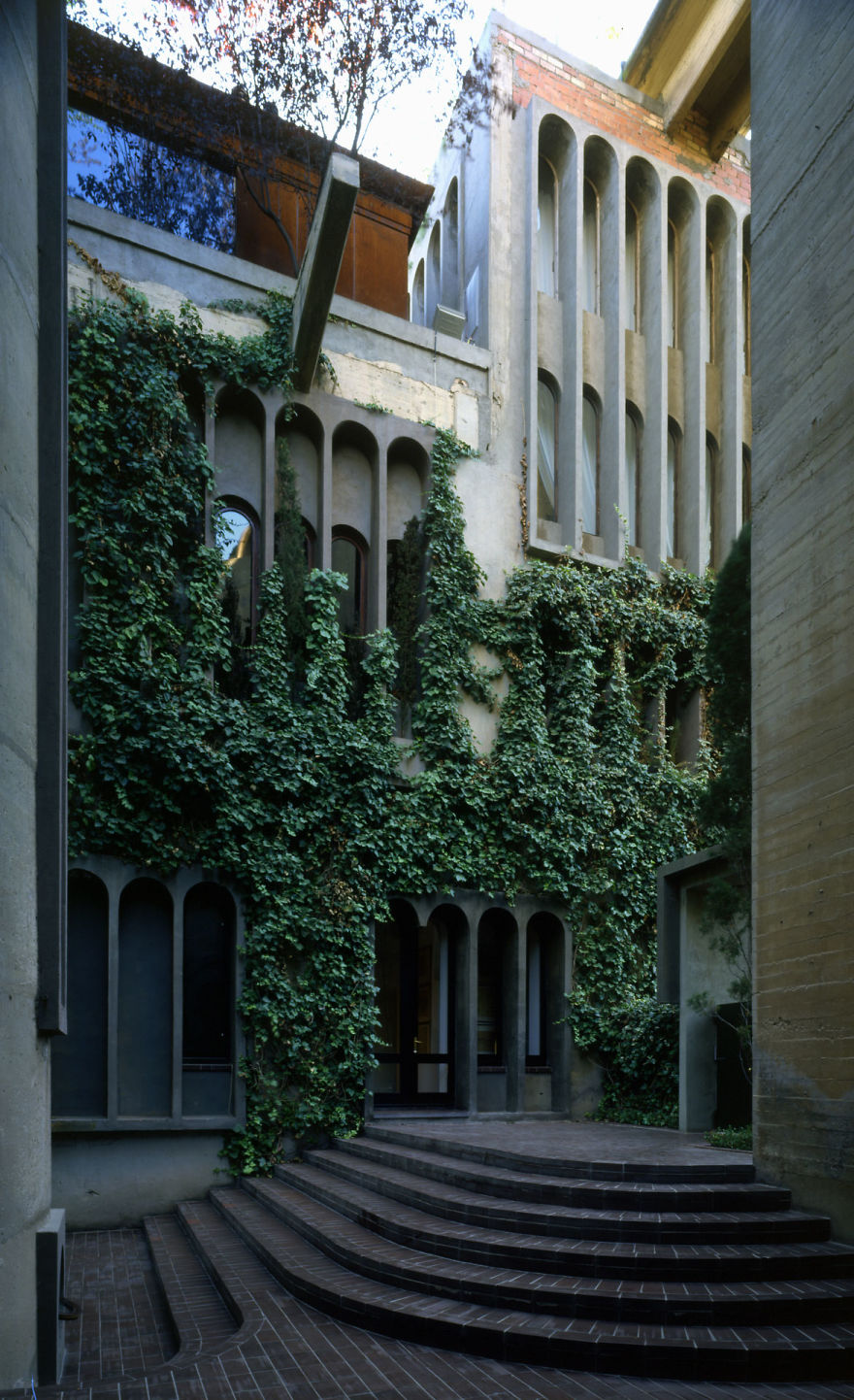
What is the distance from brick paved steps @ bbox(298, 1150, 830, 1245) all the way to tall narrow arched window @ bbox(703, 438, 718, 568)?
10798 millimetres

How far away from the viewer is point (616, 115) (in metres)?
16.3

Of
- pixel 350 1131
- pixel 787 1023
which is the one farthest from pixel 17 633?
pixel 350 1131

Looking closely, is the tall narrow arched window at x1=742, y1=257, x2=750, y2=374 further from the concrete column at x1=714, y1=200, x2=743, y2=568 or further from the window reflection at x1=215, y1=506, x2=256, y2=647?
the window reflection at x1=215, y1=506, x2=256, y2=647

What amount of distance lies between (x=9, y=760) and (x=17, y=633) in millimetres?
685

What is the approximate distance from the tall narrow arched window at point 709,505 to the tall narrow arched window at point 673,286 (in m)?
1.74

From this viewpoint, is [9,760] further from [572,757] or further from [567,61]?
[567,61]

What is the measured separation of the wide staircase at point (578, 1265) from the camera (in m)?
→ 5.62

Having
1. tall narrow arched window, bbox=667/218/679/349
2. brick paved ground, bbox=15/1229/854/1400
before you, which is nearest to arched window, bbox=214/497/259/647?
brick paved ground, bbox=15/1229/854/1400

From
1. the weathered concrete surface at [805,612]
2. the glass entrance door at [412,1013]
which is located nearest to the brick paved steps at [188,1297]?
the glass entrance door at [412,1013]

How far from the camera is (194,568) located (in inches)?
475

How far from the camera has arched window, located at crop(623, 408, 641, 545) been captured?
16109mm

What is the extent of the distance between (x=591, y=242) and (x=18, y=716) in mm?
13777

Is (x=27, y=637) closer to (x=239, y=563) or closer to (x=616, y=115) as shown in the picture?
(x=239, y=563)

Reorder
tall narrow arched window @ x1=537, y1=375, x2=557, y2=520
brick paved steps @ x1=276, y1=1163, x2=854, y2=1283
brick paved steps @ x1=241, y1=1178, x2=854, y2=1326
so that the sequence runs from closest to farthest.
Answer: brick paved steps @ x1=241, y1=1178, x2=854, y2=1326, brick paved steps @ x1=276, y1=1163, x2=854, y2=1283, tall narrow arched window @ x1=537, y1=375, x2=557, y2=520
